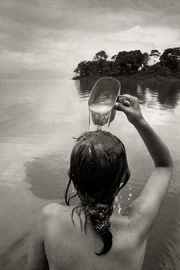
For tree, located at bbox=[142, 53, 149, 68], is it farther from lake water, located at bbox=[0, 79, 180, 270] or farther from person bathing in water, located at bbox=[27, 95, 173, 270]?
person bathing in water, located at bbox=[27, 95, 173, 270]

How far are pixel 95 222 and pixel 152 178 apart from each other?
513 mm

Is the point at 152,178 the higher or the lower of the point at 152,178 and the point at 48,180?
the higher

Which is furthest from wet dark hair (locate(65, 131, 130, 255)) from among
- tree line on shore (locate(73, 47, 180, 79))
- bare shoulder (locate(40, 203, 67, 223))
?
tree line on shore (locate(73, 47, 180, 79))

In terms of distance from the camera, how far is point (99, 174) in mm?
1021

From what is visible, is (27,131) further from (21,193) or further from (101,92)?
(101,92)

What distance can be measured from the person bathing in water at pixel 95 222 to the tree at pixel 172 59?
54558 millimetres

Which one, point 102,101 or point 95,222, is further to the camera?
point 102,101

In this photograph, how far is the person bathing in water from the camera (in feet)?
3.40

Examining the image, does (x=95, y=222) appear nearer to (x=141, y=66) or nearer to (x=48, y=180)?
(x=48, y=180)

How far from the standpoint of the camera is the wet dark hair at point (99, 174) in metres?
1.02

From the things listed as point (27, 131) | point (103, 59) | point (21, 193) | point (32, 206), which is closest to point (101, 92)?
point (32, 206)

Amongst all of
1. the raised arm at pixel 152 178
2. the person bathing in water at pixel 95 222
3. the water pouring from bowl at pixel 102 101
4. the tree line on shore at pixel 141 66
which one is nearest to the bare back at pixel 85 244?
the person bathing in water at pixel 95 222

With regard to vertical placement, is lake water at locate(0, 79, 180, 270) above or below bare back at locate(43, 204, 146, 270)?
below

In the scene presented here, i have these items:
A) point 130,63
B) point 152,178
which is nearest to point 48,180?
point 152,178
